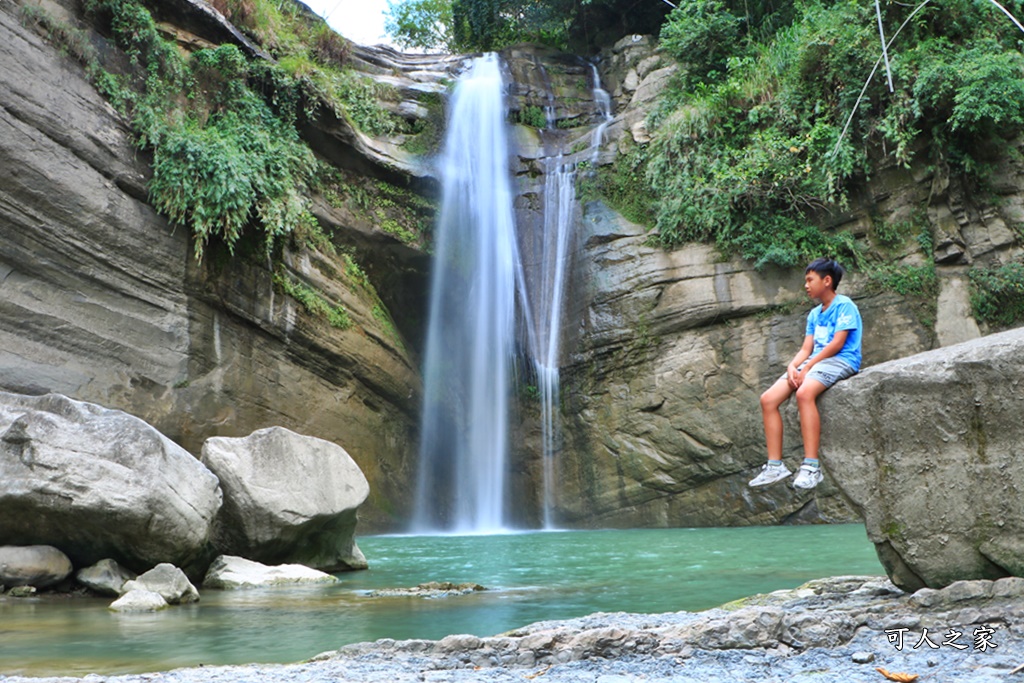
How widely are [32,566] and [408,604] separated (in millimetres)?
2998

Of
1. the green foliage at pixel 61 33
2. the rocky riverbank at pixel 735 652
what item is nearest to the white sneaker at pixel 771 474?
the rocky riverbank at pixel 735 652

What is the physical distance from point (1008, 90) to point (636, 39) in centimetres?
878

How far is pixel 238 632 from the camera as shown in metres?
4.82

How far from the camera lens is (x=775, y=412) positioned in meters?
4.88

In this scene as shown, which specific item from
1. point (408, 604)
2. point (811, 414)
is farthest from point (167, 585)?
point (811, 414)

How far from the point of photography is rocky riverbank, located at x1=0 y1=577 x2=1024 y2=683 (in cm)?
304

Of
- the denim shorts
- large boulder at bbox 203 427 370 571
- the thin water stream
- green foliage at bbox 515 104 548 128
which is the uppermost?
green foliage at bbox 515 104 548 128

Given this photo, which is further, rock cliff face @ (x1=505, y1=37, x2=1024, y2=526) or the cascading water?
the cascading water

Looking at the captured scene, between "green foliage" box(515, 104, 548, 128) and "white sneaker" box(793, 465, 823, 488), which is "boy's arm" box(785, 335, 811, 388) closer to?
"white sneaker" box(793, 465, 823, 488)

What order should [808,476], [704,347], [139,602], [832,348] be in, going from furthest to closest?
[704,347] → [139,602] → [832,348] → [808,476]

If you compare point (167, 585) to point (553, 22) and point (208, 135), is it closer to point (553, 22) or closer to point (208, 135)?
point (208, 135)

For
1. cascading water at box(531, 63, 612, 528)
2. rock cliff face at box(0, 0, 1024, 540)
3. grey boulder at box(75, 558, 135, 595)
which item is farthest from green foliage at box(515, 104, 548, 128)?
grey boulder at box(75, 558, 135, 595)

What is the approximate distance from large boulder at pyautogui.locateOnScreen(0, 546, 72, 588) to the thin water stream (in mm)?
309

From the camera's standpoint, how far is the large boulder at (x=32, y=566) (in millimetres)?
6395
